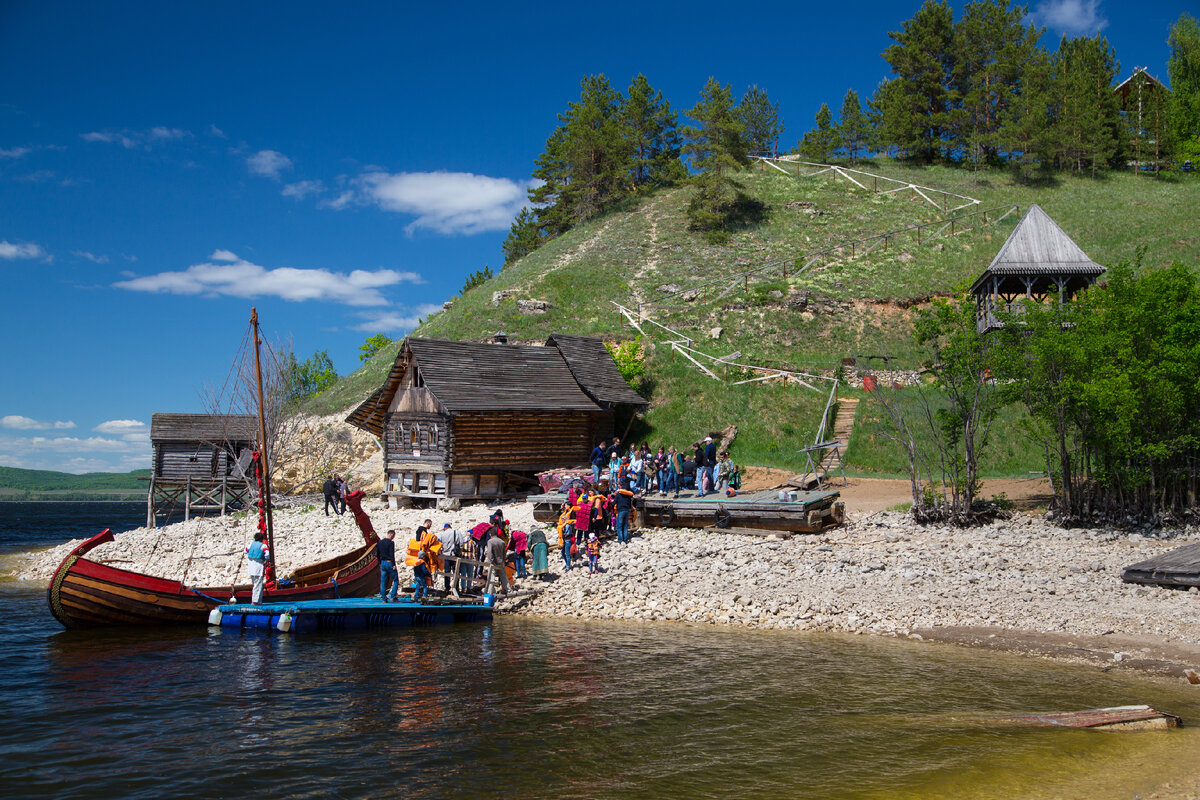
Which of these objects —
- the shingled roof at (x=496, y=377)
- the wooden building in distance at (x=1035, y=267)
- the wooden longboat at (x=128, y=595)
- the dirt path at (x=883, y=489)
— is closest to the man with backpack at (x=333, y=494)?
the shingled roof at (x=496, y=377)

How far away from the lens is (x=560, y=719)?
10.3 metres

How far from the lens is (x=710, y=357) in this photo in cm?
4106

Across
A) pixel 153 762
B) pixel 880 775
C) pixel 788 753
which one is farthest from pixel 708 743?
pixel 153 762

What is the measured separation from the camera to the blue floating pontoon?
15641 millimetres

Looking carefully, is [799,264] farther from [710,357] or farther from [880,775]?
[880,775]

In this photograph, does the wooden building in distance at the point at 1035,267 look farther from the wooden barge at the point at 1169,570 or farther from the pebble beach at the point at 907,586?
the wooden barge at the point at 1169,570

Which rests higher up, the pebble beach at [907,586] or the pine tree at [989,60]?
the pine tree at [989,60]

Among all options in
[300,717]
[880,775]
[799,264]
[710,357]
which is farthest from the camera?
[799,264]

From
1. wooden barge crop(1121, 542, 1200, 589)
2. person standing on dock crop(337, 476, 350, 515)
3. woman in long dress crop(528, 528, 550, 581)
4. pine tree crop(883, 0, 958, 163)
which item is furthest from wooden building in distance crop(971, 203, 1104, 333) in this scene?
pine tree crop(883, 0, 958, 163)

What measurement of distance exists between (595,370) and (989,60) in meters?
53.2

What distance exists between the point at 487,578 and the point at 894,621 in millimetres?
9298

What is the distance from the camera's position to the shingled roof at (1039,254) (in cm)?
3294

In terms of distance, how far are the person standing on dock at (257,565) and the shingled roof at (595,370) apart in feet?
62.2

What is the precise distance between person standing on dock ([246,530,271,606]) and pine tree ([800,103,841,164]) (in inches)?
2764
